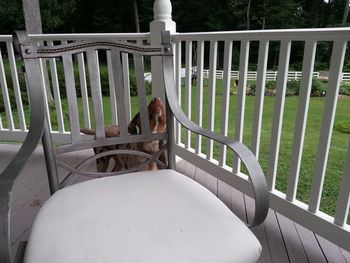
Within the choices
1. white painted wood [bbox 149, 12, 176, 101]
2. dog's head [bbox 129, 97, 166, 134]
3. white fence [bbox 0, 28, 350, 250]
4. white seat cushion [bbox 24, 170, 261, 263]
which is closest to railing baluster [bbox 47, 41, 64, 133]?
white fence [bbox 0, 28, 350, 250]

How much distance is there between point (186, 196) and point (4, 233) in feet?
1.94

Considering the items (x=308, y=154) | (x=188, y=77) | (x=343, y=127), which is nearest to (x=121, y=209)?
(x=188, y=77)

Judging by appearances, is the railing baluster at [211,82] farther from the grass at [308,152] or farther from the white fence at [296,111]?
the grass at [308,152]

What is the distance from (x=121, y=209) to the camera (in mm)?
1000

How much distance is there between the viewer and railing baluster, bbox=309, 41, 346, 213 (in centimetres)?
125

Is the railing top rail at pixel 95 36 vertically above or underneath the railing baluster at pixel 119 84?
above

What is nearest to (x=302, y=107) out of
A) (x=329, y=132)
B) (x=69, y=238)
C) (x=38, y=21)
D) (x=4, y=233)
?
(x=329, y=132)

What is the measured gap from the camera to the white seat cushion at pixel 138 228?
2.67 feet

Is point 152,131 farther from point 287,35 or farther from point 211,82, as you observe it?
point 287,35

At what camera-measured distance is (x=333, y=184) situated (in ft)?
8.57

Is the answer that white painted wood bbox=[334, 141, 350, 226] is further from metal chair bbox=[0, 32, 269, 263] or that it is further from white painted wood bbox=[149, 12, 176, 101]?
white painted wood bbox=[149, 12, 176, 101]

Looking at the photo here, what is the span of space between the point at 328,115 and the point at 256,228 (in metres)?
0.76

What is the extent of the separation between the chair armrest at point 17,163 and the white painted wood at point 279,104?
114cm

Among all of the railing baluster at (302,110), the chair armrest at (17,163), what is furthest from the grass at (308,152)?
the chair armrest at (17,163)
